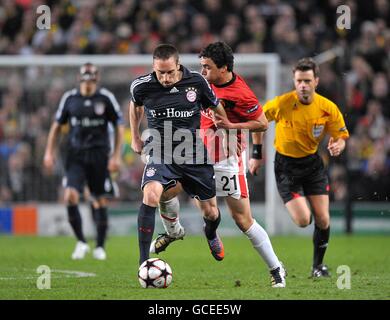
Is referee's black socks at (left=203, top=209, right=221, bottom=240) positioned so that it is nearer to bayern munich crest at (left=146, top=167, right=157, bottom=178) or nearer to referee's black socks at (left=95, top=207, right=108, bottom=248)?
bayern munich crest at (left=146, top=167, right=157, bottom=178)

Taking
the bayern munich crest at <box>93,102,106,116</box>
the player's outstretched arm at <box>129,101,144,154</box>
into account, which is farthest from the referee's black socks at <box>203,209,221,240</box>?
the bayern munich crest at <box>93,102,106,116</box>

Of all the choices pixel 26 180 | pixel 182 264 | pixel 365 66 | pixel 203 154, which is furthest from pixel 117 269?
pixel 365 66

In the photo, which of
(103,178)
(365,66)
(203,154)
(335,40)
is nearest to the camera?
(203,154)

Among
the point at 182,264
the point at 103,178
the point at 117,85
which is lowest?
the point at 182,264

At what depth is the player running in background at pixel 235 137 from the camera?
906 centimetres

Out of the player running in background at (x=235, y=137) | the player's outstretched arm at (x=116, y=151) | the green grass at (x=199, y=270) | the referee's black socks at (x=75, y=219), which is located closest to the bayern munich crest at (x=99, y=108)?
the player's outstretched arm at (x=116, y=151)

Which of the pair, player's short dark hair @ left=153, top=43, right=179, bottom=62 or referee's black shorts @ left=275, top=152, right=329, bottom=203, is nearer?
player's short dark hair @ left=153, top=43, right=179, bottom=62

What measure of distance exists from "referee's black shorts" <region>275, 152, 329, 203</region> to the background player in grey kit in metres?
3.39

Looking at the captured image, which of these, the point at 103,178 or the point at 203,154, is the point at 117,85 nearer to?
the point at 103,178

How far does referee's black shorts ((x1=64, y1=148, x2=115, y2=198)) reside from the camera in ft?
43.3

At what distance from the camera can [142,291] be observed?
8.21 meters

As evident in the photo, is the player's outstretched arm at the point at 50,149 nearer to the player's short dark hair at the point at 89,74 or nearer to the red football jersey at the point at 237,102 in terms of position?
the player's short dark hair at the point at 89,74

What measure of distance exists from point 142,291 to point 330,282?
2.10 meters

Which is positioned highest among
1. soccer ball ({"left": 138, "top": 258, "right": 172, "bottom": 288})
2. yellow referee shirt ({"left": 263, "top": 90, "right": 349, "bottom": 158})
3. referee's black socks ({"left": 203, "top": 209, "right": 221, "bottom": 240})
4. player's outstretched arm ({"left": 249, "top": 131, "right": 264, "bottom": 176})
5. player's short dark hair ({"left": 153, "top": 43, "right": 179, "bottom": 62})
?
player's short dark hair ({"left": 153, "top": 43, "right": 179, "bottom": 62})
